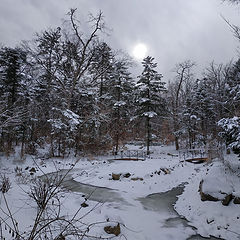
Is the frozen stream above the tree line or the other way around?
the other way around

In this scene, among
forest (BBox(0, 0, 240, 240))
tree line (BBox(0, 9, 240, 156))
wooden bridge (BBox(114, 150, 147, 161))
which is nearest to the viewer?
forest (BBox(0, 0, 240, 240))

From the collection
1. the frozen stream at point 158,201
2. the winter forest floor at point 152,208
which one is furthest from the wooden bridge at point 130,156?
the frozen stream at point 158,201

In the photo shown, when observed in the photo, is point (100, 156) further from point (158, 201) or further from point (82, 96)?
point (158, 201)

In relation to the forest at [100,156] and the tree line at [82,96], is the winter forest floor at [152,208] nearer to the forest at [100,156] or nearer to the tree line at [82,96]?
the forest at [100,156]

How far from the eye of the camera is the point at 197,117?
2095 centimetres


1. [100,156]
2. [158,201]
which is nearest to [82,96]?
[100,156]

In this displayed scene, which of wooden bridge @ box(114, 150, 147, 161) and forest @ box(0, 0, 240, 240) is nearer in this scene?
forest @ box(0, 0, 240, 240)

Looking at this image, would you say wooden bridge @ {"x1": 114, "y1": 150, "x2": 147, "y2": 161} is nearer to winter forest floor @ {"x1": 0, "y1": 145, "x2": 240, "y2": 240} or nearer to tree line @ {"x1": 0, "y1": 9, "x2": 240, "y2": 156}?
tree line @ {"x1": 0, "y1": 9, "x2": 240, "y2": 156}

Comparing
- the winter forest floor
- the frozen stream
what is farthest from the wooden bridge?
the frozen stream

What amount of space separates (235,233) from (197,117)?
18705mm

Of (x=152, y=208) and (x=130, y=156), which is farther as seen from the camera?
(x=130, y=156)

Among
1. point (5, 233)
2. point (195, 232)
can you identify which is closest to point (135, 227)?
point (195, 232)

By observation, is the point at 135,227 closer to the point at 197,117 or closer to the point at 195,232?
the point at 195,232

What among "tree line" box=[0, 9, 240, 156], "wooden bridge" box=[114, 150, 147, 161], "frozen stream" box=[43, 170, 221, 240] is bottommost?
"frozen stream" box=[43, 170, 221, 240]
